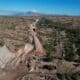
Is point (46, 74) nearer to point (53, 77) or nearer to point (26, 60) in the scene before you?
point (53, 77)

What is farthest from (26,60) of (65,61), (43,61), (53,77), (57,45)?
(57,45)

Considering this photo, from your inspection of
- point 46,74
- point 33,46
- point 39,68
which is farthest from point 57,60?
point 33,46

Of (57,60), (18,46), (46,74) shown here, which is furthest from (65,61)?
(18,46)

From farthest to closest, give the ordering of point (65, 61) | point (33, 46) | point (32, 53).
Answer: point (33, 46) → point (32, 53) → point (65, 61)

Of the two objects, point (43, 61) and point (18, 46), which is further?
point (18, 46)

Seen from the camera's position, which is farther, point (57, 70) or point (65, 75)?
point (57, 70)

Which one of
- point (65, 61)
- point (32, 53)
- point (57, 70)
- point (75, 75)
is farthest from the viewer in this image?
point (32, 53)

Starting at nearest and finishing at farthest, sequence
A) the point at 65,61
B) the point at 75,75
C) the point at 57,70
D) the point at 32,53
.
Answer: the point at 75,75
the point at 57,70
the point at 65,61
the point at 32,53

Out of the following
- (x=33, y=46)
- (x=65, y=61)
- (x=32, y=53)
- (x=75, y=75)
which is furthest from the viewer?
(x=33, y=46)

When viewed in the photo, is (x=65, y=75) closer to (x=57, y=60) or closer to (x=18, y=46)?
(x=57, y=60)
